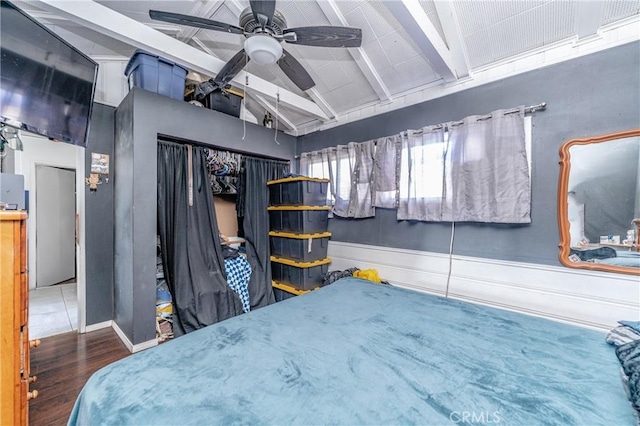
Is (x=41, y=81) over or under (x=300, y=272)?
over

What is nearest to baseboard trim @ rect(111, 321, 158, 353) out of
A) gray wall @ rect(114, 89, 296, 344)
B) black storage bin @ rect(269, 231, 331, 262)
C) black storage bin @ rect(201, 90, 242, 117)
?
gray wall @ rect(114, 89, 296, 344)

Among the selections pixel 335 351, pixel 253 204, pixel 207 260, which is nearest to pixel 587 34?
pixel 335 351

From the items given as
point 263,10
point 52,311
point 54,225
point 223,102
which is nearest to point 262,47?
point 263,10

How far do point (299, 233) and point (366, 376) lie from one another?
2128mm

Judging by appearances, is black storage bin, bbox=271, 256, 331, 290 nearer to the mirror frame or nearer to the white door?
the mirror frame

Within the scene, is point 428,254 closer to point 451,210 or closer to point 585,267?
point 451,210

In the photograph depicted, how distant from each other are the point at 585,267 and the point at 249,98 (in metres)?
3.95

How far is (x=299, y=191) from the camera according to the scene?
3066 mm

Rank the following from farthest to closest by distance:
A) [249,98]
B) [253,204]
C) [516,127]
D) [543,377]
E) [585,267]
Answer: [249,98], [253,204], [516,127], [585,267], [543,377]

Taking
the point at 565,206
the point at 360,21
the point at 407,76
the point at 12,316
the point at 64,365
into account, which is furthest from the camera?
the point at 407,76

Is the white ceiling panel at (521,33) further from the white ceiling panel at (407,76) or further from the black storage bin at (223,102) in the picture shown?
the black storage bin at (223,102)

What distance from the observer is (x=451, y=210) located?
2.36m

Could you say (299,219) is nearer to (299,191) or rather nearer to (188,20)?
(299,191)

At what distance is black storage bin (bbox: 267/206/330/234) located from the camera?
304 centimetres
